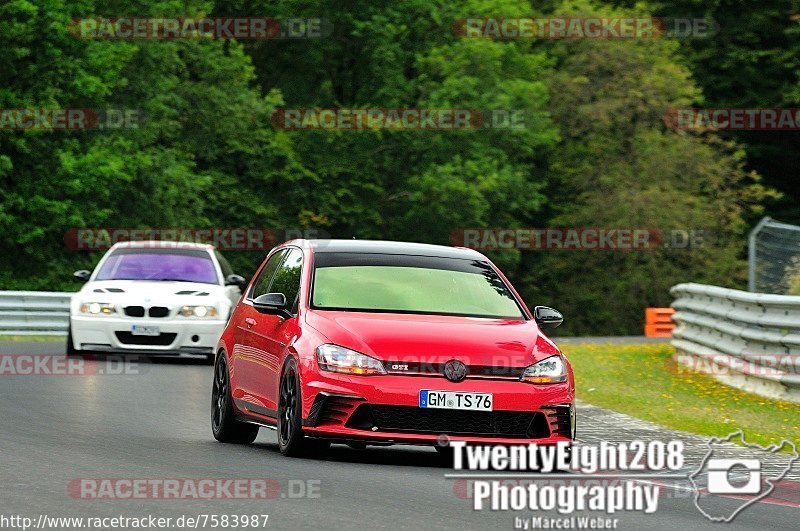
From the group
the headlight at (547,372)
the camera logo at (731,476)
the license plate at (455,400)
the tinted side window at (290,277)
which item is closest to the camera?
the camera logo at (731,476)

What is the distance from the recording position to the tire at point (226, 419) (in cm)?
1416

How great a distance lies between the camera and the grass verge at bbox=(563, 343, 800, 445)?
16562mm

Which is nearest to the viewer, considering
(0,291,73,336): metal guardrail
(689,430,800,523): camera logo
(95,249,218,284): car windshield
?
(689,430,800,523): camera logo

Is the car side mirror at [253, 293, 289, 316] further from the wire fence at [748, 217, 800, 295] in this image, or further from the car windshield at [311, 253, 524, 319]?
the wire fence at [748, 217, 800, 295]

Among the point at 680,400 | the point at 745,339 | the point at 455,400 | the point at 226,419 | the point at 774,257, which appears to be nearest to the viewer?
the point at 455,400

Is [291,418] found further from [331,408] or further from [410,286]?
[410,286]

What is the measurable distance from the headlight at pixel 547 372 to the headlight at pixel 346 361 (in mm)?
992

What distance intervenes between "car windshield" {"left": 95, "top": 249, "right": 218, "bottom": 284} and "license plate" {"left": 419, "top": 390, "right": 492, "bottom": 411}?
13.8 m

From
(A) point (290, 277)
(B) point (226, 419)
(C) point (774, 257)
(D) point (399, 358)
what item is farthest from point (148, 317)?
(D) point (399, 358)

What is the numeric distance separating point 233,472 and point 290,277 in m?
2.56

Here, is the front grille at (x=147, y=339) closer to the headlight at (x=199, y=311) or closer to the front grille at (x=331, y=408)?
the headlight at (x=199, y=311)

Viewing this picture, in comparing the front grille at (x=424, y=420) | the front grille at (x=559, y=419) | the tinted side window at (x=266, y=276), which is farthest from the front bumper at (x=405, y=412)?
the tinted side window at (x=266, y=276)

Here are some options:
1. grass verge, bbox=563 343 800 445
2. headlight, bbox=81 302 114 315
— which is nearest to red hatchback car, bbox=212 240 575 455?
grass verge, bbox=563 343 800 445

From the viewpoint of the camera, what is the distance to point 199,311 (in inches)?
974
